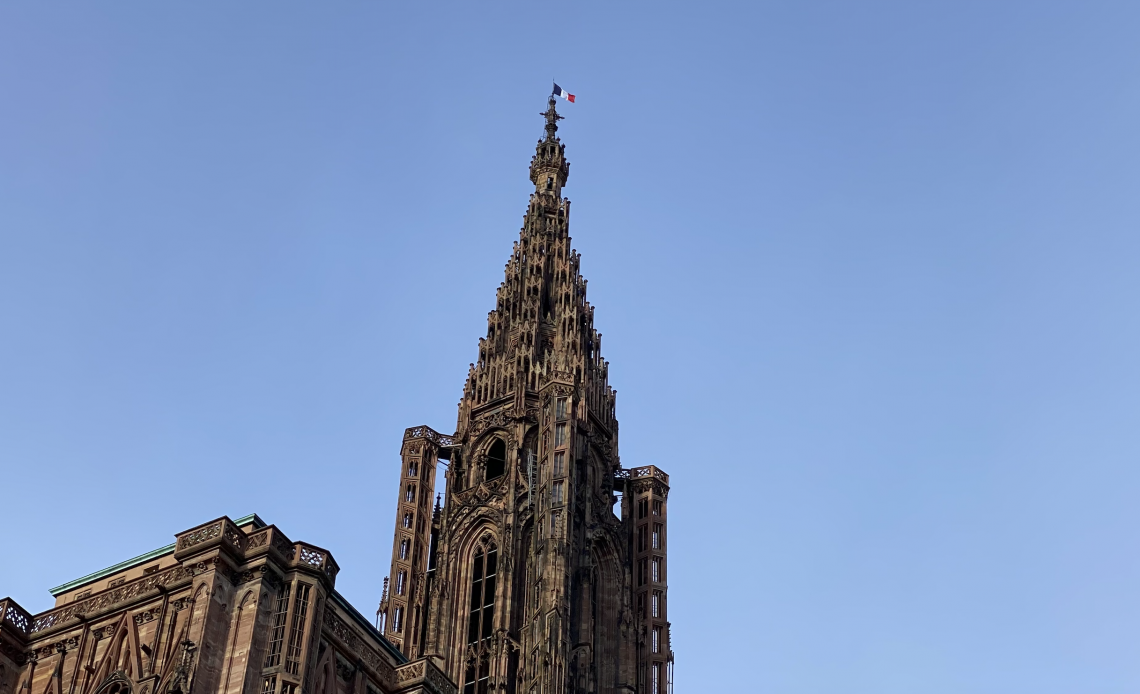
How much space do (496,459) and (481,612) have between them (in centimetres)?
996

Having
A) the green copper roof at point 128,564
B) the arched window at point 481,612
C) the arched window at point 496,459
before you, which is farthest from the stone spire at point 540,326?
the green copper roof at point 128,564

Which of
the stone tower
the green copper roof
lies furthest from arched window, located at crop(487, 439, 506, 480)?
the green copper roof

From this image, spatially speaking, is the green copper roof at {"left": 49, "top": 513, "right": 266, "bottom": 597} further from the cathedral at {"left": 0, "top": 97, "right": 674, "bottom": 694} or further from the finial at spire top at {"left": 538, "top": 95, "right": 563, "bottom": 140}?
the finial at spire top at {"left": 538, "top": 95, "right": 563, "bottom": 140}

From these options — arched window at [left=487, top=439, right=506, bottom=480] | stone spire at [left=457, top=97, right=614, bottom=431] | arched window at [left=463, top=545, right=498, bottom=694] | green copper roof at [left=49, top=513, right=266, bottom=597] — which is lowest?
green copper roof at [left=49, top=513, right=266, bottom=597]

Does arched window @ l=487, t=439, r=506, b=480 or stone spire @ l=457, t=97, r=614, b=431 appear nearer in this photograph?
arched window @ l=487, t=439, r=506, b=480

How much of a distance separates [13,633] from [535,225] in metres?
57.6

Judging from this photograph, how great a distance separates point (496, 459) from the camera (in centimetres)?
8888

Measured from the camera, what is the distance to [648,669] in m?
83.1

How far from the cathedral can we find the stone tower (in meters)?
0.09

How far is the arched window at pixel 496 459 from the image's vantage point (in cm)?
8831

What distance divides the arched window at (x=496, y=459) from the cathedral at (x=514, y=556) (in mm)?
118

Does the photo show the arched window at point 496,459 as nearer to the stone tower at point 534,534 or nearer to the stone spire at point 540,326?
the stone tower at point 534,534

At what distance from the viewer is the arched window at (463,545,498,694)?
78.4 meters

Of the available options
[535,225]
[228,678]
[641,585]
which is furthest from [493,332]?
[228,678]
